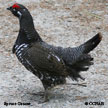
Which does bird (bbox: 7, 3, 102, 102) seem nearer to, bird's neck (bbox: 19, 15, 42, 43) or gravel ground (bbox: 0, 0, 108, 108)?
bird's neck (bbox: 19, 15, 42, 43)

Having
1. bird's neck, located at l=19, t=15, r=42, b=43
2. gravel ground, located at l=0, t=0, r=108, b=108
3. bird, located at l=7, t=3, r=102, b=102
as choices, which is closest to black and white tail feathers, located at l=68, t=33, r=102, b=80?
bird, located at l=7, t=3, r=102, b=102

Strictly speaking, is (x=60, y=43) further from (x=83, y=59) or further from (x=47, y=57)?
(x=47, y=57)

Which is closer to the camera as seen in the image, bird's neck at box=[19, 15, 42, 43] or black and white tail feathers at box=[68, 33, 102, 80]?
black and white tail feathers at box=[68, 33, 102, 80]

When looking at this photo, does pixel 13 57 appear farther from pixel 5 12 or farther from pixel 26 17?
pixel 5 12

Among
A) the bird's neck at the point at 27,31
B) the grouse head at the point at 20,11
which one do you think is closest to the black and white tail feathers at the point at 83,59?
the bird's neck at the point at 27,31

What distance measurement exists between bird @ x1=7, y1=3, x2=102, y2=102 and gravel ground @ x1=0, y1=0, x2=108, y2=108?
16.7 inches

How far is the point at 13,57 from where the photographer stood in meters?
8.34

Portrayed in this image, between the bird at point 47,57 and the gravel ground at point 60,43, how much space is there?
1.39 feet


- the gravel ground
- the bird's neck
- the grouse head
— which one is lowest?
the gravel ground

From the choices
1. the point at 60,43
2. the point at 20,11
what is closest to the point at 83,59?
the point at 20,11

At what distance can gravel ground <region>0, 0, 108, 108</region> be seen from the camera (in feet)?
21.9

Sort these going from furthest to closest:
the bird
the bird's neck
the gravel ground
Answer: the gravel ground, the bird's neck, the bird

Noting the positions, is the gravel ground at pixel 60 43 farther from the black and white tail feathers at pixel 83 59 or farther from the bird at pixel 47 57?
the black and white tail feathers at pixel 83 59

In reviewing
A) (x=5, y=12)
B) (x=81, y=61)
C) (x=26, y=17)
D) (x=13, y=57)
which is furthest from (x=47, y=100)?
(x=5, y=12)
